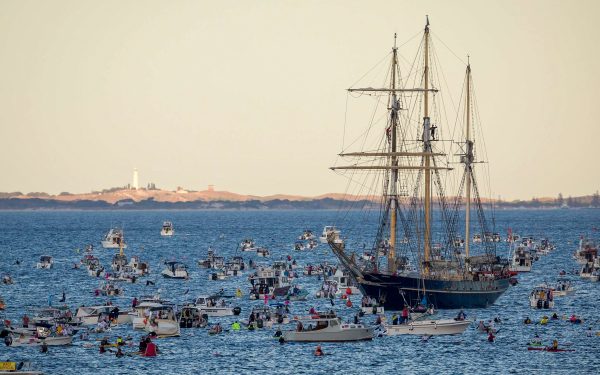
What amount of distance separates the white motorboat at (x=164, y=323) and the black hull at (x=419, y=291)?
74.1 feet

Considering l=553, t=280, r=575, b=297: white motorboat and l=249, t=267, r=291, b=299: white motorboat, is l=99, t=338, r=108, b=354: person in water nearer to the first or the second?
l=249, t=267, r=291, b=299: white motorboat

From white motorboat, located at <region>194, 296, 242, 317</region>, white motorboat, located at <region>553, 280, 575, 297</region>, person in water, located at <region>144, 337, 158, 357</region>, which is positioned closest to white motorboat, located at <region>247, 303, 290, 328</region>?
white motorboat, located at <region>194, 296, 242, 317</region>

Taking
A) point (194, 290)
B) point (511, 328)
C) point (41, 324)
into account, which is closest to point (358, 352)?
point (511, 328)

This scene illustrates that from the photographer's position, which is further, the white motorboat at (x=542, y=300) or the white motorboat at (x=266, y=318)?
the white motorboat at (x=542, y=300)

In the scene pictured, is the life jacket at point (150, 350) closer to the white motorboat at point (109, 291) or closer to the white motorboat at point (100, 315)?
the white motorboat at point (100, 315)

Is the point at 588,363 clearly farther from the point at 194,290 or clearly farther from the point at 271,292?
the point at 194,290

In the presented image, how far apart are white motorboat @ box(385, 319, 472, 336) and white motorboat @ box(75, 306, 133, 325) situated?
26.2m

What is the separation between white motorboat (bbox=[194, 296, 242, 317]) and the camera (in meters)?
117

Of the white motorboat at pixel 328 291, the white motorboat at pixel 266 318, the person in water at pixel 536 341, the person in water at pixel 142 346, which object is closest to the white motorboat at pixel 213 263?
the white motorboat at pixel 328 291

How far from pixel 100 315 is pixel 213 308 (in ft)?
41.1

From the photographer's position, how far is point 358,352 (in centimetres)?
9588

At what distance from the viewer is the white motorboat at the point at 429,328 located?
339 feet

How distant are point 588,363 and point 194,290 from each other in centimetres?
7242

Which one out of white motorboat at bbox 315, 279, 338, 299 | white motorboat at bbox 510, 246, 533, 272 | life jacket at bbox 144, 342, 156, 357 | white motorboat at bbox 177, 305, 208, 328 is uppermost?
white motorboat at bbox 510, 246, 533, 272
